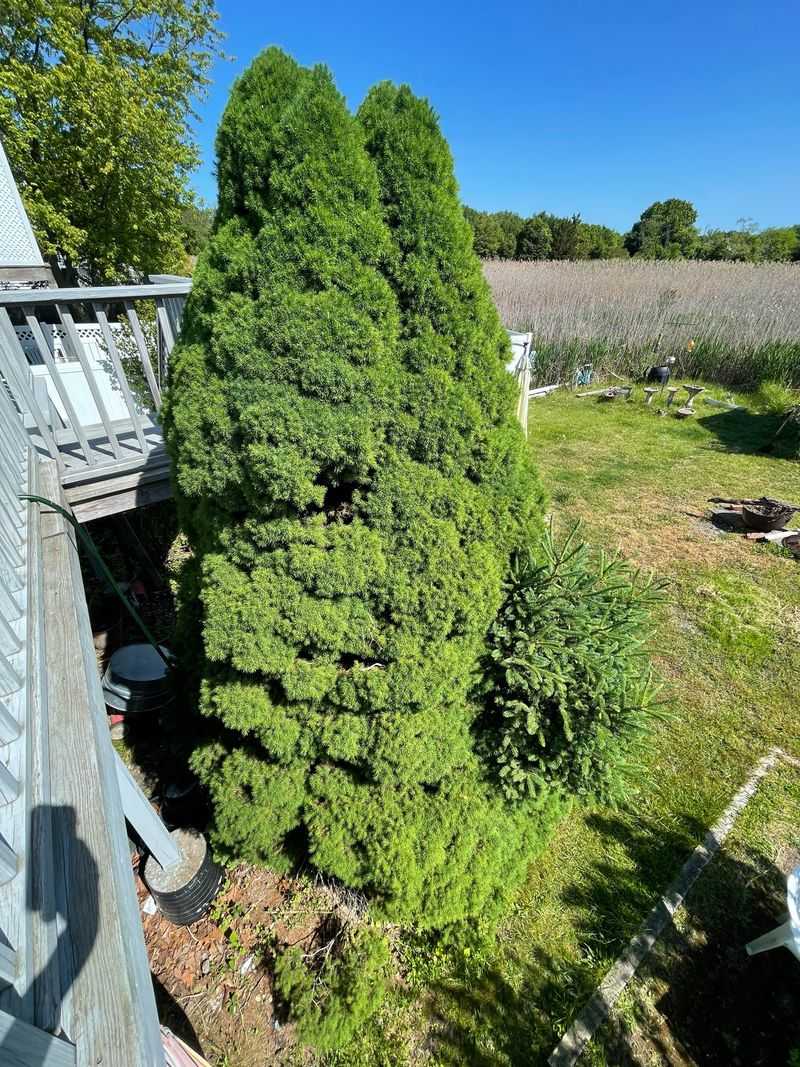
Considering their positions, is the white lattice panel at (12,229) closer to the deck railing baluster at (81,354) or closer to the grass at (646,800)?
the deck railing baluster at (81,354)

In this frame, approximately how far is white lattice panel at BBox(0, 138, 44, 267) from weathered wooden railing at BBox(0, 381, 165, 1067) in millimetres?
6993

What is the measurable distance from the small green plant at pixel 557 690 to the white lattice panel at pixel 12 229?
8042 millimetres

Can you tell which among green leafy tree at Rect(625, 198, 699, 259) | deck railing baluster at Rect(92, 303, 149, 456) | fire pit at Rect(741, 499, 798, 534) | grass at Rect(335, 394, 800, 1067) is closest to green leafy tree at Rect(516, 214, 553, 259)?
green leafy tree at Rect(625, 198, 699, 259)

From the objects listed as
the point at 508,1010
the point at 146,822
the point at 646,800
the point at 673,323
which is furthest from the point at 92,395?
the point at 673,323

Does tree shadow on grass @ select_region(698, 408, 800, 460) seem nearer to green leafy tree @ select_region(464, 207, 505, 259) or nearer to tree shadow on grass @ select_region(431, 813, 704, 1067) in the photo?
tree shadow on grass @ select_region(431, 813, 704, 1067)

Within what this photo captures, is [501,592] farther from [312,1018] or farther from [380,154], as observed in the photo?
[312,1018]

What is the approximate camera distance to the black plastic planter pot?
2387 mm

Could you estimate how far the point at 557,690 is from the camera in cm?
215

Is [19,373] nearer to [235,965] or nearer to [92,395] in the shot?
[92,395]

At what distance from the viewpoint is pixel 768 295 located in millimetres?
13117

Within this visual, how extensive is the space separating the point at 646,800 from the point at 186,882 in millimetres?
2918

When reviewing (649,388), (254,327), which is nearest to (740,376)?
(649,388)

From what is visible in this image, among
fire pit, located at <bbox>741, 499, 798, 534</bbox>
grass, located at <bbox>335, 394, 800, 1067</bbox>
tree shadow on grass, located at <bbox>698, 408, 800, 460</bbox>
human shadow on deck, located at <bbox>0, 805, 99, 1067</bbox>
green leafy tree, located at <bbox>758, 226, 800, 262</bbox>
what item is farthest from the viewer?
green leafy tree, located at <bbox>758, 226, 800, 262</bbox>

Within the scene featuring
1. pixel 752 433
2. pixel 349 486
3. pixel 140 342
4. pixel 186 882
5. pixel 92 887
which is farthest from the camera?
pixel 752 433
